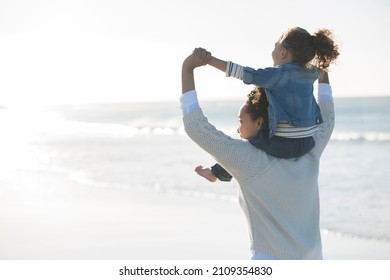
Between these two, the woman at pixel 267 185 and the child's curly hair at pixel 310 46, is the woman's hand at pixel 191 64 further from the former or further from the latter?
the child's curly hair at pixel 310 46

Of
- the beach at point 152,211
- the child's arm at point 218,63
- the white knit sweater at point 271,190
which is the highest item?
the child's arm at point 218,63

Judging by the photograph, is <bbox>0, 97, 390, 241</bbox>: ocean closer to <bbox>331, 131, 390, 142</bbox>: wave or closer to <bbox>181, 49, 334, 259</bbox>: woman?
<bbox>331, 131, 390, 142</bbox>: wave

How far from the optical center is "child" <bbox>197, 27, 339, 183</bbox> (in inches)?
99.3

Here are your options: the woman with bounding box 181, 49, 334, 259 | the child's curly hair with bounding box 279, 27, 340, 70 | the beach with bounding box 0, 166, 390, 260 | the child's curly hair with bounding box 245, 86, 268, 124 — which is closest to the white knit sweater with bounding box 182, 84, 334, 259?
the woman with bounding box 181, 49, 334, 259

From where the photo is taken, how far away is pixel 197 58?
247 cm

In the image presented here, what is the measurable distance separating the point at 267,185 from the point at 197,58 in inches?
20.4

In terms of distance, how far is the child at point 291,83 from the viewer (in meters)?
2.52

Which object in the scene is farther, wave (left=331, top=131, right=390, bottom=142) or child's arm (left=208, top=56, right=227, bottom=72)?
wave (left=331, top=131, right=390, bottom=142)

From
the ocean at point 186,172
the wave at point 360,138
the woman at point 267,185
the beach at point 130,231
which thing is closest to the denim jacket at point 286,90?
the woman at point 267,185

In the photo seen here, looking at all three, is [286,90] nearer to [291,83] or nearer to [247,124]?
[291,83]

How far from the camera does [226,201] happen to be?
28.1 feet

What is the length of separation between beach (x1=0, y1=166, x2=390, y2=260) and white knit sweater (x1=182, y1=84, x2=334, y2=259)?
11.3 feet
